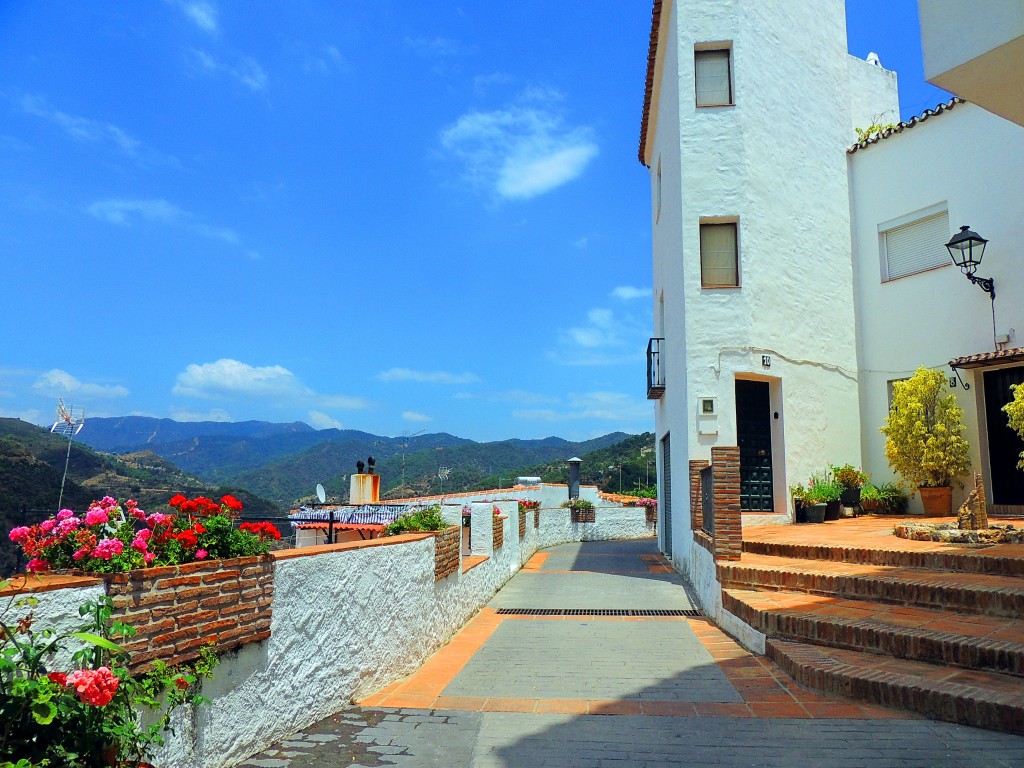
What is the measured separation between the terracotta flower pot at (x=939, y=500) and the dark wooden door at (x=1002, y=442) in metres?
0.64

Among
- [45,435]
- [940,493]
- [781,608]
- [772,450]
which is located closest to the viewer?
[781,608]

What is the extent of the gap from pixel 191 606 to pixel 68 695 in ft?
3.21

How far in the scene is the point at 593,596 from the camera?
32.2 feet

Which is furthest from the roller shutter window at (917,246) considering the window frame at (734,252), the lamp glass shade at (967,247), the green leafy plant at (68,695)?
the green leafy plant at (68,695)

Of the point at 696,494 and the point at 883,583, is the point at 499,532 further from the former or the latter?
the point at 883,583

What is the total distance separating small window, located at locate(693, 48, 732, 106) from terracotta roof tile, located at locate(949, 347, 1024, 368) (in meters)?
5.58

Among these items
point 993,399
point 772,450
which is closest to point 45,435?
point 772,450

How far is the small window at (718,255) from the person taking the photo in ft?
38.9

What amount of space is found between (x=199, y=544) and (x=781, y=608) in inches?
189

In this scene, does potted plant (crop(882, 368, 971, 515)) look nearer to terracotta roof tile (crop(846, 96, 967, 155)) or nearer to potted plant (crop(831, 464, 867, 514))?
potted plant (crop(831, 464, 867, 514))

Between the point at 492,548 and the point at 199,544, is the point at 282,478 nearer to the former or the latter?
the point at 492,548

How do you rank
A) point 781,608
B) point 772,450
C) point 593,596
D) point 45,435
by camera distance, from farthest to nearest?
point 45,435
point 772,450
point 593,596
point 781,608

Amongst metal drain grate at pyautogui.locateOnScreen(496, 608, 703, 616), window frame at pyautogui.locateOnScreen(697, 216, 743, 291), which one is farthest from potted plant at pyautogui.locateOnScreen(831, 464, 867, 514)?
metal drain grate at pyautogui.locateOnScreen(496, 608, 703, 616)

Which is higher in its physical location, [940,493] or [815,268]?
[815,268]
